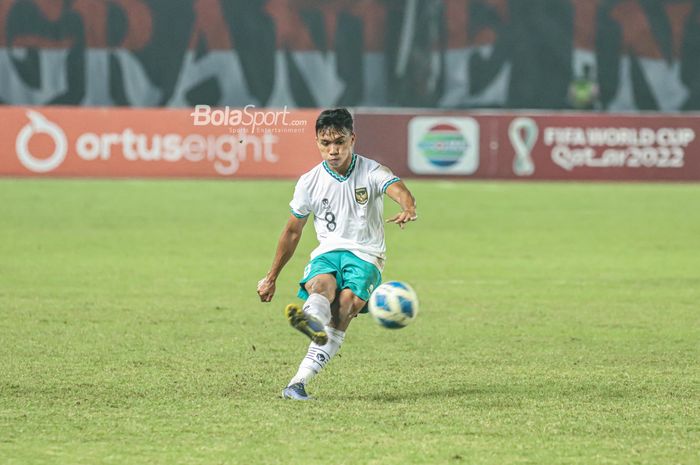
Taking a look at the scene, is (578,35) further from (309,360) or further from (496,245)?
(309,360)

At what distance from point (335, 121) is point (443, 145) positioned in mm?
21177

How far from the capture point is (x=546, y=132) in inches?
1128

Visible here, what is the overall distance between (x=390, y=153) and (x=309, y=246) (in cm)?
1070

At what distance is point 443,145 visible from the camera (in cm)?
2844

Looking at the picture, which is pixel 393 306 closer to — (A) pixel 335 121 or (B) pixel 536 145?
(A) pixel 335 121

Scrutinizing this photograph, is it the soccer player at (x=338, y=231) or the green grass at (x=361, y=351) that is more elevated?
the soccer player at (x=338, y=231)

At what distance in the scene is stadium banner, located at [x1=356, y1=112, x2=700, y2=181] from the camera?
28.2m

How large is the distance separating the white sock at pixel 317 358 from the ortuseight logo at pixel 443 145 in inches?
811

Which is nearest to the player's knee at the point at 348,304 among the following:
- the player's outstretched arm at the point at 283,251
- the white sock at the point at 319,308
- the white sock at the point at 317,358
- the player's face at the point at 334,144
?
the white sock at the point at 317,358

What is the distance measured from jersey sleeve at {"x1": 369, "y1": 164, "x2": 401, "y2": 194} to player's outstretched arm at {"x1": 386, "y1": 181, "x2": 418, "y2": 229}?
36 millimetres

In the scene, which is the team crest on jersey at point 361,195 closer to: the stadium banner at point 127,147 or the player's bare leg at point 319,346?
the player's bare leg at point 319,346

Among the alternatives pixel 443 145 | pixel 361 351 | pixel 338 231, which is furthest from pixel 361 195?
pixel 443 145

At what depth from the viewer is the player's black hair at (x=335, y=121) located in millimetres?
7387

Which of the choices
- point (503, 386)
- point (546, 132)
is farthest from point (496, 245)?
point (546, 132)
